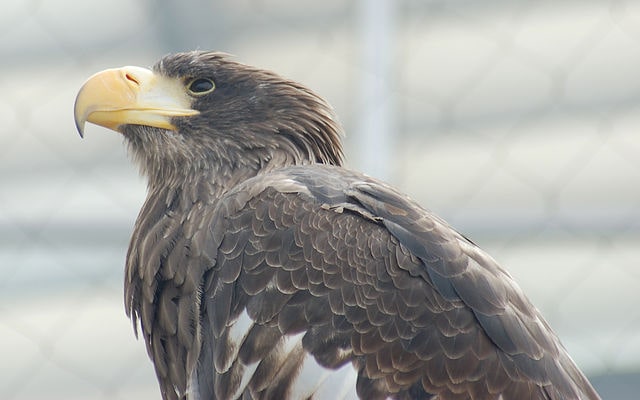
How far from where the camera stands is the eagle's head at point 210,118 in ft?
9.49

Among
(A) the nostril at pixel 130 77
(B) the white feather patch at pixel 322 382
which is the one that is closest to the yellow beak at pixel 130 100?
(A) the nostril at pixel 130 77

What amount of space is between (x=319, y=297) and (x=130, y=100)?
731mm

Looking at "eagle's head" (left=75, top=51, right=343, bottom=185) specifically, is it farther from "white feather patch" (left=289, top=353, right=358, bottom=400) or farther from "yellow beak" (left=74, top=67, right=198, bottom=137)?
"white feather patch" (left=289, top=353, right=358, bottom=400)

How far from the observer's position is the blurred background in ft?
12.6

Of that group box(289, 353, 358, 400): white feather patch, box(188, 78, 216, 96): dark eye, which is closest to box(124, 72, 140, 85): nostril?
box(188, 78, 216, 96): dark eye

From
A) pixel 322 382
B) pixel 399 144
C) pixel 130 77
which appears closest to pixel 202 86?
pixel 130 77

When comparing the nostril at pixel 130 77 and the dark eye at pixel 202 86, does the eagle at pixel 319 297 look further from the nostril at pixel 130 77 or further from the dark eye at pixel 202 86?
the dark eye at pixel 202 86

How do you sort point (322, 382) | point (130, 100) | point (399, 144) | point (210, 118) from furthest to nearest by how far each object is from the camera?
point (399, 144)
point (210, 118)
point (130, 100)
point (322, 382)

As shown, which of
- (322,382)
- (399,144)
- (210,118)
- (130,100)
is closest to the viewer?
(322,382)

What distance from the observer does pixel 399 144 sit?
12.7ft

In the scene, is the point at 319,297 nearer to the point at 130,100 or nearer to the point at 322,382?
the point at 322,382

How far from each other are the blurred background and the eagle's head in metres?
0.75

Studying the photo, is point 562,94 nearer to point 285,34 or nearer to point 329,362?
point 285,34

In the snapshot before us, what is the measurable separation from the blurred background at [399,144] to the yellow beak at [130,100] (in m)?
0.84
